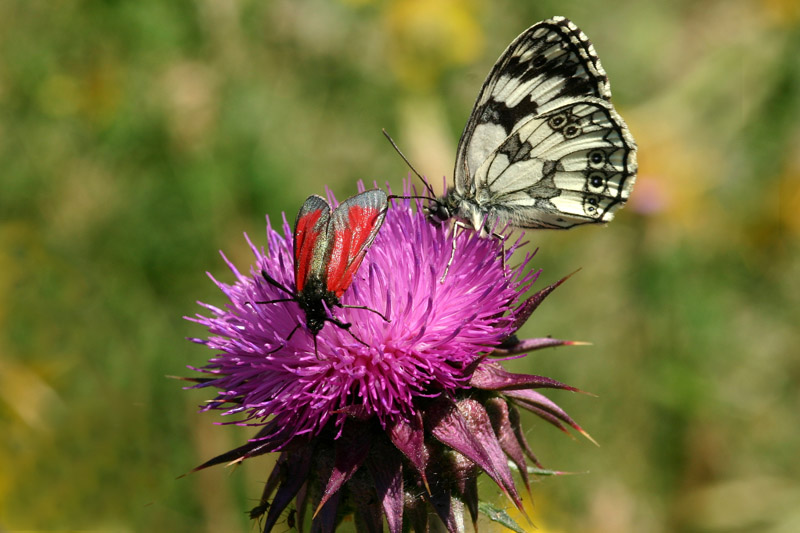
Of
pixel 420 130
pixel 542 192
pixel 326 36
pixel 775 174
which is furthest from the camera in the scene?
pixel 326 36

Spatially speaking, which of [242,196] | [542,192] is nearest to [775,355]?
[542,192]

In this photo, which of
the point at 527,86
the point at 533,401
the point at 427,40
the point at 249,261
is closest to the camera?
the point at 533,401

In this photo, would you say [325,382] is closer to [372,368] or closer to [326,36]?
[372,368]

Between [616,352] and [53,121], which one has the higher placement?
[53,121]

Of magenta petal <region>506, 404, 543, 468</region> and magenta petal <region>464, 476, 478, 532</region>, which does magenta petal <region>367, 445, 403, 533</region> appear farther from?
magenta petal <region>506, 404, 543, 468</region>

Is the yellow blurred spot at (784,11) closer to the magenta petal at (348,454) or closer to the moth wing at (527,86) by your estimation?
the moth wing at (527,86)

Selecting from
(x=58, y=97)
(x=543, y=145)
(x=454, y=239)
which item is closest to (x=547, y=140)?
(x=543, y=145)

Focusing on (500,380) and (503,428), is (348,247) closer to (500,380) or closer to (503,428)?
(500,380)
